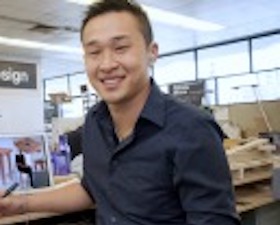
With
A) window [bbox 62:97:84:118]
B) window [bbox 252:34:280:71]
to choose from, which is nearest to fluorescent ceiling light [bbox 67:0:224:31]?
window [bbox 252:34:280:71]

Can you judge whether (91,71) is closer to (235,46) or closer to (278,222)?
(278,222)

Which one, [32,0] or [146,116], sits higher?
[32,0]

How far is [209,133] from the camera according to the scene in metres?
0.91

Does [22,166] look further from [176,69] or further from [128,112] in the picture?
[176,69]

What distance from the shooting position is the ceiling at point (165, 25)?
652 centimetres

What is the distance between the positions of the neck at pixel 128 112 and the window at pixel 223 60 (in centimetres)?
817

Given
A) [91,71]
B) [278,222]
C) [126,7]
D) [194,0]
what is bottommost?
[278,222]

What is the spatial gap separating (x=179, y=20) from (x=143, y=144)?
671 cm

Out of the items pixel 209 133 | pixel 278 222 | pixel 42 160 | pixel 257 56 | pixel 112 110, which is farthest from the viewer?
pixel 257 56

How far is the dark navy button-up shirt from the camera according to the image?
893 mm

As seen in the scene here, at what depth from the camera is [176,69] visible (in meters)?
10.5

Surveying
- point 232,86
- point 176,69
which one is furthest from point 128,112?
point 176,69

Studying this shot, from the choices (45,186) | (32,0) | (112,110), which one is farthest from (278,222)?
(32,0)

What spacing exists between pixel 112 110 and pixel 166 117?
0.15 m
